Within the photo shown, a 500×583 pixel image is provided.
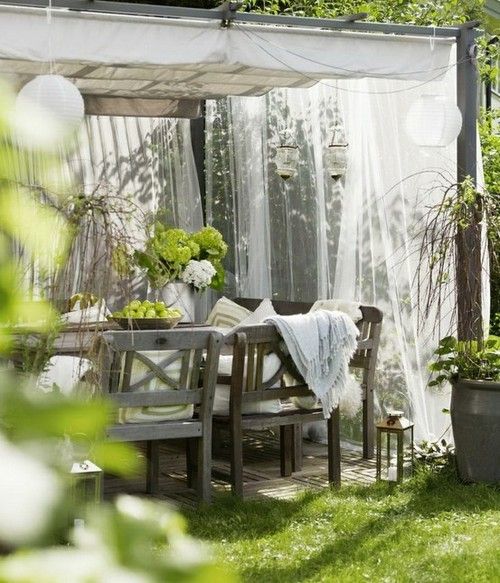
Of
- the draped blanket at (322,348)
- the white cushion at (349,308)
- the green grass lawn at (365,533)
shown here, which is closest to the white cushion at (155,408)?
the green grass lawn at (365,533)

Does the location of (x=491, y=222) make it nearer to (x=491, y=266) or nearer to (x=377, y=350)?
(x=491, y=266)

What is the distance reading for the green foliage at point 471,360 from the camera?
530cm

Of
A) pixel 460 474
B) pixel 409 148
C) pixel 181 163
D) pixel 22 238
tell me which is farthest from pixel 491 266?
pixel 22 238

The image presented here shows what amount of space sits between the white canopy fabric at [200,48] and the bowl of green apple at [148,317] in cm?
121

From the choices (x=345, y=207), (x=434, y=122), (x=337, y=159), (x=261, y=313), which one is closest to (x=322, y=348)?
(x=434, y=122)

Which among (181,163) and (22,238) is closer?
(22,238)

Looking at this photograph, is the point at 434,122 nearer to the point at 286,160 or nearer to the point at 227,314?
the point at 286,160

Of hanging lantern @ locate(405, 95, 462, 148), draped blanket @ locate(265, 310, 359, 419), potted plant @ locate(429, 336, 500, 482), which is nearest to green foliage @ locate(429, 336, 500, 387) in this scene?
potted plant @ locate(429, 336, 500, 482)

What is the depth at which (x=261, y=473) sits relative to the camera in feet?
18.7

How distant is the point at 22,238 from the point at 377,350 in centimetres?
568

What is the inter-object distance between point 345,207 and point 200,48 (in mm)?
1727

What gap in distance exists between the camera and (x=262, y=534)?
4367 mm

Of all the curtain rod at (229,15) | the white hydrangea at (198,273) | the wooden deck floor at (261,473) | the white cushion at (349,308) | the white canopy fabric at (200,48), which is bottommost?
the wooden deck floor at (261,473)

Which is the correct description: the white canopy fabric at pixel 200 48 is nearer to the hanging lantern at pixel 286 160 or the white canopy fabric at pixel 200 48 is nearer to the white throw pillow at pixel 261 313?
the hanging lantern at pixel 286 160
